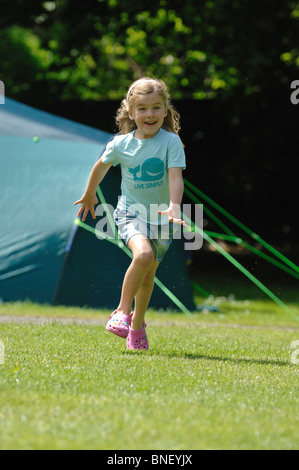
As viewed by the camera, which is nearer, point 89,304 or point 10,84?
point 89,304

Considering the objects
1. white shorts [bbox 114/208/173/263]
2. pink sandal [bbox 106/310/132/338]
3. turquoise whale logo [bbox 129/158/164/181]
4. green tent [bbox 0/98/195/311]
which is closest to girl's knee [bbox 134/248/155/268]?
white shorts [bbox 114/208/173/263]

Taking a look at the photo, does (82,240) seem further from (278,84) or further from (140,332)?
(278,84)

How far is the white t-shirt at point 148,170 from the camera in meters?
4.07

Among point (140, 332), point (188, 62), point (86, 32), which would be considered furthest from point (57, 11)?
point (140, 332)

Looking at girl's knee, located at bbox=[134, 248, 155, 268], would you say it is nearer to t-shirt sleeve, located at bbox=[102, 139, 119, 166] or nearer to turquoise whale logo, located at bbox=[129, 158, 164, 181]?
turquoise whale logo, located at bbox=[129, 158, 164, 181]

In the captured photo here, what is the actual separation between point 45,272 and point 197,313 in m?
1.58

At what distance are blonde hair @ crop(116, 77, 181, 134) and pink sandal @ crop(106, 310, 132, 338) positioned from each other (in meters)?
1.15

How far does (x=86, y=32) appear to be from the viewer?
11008 mm

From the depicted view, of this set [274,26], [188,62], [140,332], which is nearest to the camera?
[140,332]

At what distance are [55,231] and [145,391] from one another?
4189 mm

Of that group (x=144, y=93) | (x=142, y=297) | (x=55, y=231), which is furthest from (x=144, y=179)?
(x=55, y=231)

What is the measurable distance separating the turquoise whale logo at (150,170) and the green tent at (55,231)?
2.79m

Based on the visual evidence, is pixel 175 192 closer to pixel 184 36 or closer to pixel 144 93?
pixel 144 93

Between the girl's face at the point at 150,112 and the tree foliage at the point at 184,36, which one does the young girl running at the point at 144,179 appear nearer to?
the girl's face at the point at 150,112
